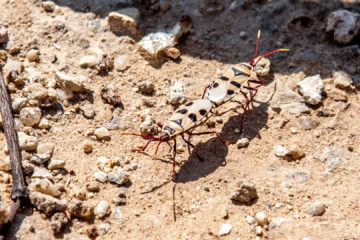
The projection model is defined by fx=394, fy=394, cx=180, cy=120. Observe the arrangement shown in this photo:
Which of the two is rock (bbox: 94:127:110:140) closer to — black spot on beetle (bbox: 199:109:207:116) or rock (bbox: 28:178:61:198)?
rock (bbox: 28:178:61:198)

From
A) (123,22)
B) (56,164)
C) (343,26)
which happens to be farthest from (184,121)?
(343,26)

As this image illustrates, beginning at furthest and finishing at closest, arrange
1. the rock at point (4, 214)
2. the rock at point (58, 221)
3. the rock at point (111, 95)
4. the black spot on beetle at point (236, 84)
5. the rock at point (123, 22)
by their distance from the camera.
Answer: the rock at point (123, 22) → the rock at point (111, 95) → the black spot on beetle at point (236, 84) → the rock at point (58, 221) → the rock at point (4, 214)

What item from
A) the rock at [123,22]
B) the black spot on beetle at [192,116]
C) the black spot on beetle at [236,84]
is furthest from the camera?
the rock at [123,22]

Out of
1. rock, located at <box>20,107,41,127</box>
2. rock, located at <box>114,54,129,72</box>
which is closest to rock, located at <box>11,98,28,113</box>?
rock, located at <box>20,107,41,127</box>

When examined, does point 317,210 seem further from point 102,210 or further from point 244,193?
point 102,210

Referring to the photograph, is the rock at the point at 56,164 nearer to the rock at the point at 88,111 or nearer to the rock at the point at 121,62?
the rock at the point at 88,111

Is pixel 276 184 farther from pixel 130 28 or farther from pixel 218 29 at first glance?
pixel 130 28

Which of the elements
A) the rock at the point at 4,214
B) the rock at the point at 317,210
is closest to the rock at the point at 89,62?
the rock at the point at 4,214
